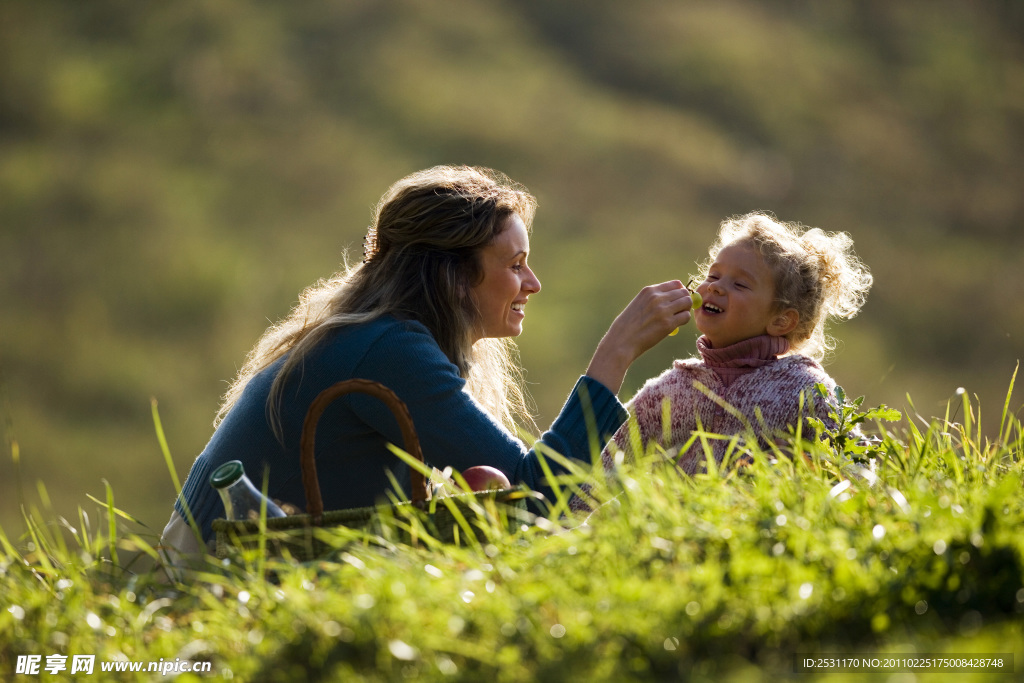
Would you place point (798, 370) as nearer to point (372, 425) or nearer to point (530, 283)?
point (530, 283)

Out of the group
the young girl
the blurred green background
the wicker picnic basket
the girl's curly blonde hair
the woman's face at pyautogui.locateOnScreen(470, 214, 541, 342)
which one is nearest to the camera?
the wicker picnic basket

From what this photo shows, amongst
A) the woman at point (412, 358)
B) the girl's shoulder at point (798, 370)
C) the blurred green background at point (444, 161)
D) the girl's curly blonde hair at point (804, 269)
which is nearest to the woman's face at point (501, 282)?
the woman at point (412, 358)

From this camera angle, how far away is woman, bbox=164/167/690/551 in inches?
114

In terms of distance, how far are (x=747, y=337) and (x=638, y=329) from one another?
0.69m

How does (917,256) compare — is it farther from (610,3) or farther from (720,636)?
(720,636)

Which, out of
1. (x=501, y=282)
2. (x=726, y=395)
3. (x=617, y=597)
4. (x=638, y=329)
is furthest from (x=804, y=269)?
(x=617, y=597)

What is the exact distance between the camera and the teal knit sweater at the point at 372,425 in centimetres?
290

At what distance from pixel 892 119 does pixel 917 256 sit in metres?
4.59

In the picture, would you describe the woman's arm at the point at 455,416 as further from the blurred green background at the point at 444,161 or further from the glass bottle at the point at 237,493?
the blurred green background at the point at 444,161

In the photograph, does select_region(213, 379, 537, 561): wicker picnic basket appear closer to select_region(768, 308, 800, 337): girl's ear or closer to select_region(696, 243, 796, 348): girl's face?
select_region(696, 243, 796, 348): girl's face

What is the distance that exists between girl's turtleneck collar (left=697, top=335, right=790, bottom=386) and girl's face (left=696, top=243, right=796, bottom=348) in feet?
0.12

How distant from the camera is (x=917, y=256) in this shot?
57.9 ft

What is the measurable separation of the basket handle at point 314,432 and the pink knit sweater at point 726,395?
1160 millimetres

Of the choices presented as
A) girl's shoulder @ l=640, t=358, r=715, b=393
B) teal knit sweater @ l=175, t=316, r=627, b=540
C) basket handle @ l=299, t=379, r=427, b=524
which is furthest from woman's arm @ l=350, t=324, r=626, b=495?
girl's shoulder @ l=640, t=358, r=715, b=393
